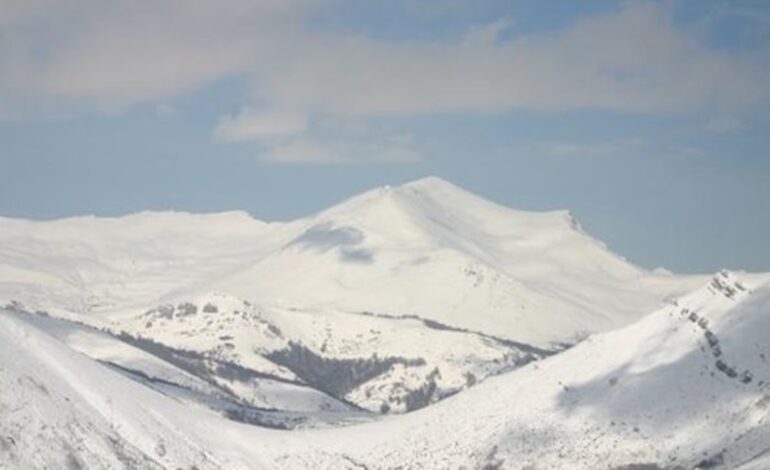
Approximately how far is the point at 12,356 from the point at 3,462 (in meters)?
41.0

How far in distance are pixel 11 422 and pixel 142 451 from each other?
1187 inches

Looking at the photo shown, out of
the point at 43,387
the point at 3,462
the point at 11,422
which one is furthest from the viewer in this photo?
the point at 43,387

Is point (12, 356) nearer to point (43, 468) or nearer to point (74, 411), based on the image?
point (74, 411)

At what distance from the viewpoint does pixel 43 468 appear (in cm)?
16688

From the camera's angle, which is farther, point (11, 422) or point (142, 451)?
point (142, 451)

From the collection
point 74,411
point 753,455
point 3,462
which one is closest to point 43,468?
point 3,462

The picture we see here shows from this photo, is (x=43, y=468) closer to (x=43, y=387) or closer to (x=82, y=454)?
(x=82, y=454)

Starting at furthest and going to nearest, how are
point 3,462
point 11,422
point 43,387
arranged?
point 43,387 → point 11,422 → point 3,462

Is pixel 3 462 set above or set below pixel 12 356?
below

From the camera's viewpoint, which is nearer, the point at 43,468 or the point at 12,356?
the point at 43,468

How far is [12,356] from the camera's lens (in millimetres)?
198250

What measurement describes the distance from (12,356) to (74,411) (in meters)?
14.6

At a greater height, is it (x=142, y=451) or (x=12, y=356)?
(x=12, y=356)

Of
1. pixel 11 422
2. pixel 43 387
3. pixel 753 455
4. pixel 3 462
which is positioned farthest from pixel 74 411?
pixel 753 455
